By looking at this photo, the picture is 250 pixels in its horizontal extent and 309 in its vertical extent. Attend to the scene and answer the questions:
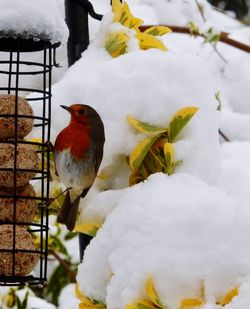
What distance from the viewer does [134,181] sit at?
214 centimetres

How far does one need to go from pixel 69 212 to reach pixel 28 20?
430mm

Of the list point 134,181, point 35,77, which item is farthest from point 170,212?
point 35,77

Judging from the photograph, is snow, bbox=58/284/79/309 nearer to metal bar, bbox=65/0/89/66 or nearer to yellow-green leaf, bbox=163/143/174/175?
metal bar, bbox=65/0/89/66

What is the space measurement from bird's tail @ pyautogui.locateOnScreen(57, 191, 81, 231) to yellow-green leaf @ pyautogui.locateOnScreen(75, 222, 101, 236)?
15cm

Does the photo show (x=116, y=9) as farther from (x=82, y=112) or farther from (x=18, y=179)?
(x=18, y=179)

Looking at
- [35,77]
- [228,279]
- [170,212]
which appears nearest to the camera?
[228,279]

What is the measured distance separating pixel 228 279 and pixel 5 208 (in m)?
0.74

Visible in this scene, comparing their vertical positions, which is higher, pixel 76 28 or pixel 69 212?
pixel 76 28

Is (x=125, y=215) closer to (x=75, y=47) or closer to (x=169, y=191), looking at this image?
(x=169, y=191)

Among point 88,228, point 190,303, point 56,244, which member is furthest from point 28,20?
point 56,244

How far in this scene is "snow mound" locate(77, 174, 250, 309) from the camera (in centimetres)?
174

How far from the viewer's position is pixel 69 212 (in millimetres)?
2262

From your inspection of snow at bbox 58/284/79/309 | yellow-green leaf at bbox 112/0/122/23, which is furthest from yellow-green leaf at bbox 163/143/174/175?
snow at bbox 58/284/79/309

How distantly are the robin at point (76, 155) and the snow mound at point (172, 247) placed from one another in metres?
0.27
